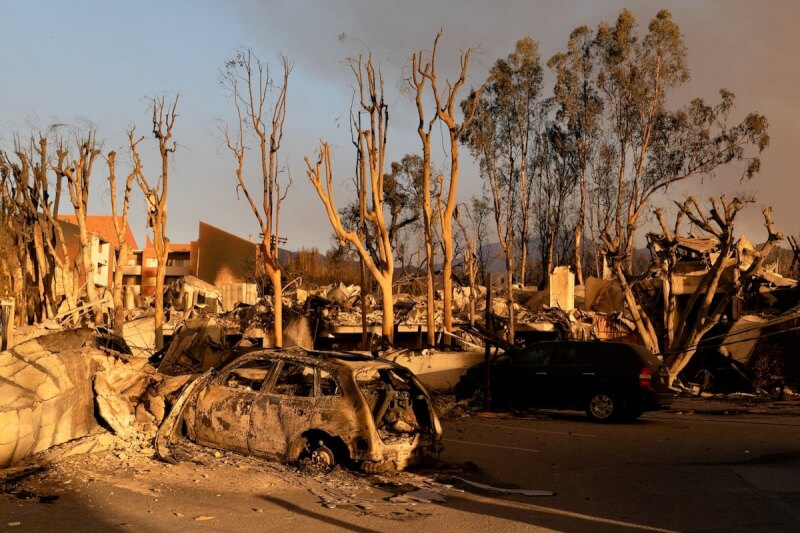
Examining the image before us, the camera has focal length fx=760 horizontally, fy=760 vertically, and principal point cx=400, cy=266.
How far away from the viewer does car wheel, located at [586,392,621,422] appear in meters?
16.2

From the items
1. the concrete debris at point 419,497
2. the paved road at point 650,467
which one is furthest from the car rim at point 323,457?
the paved road at point 650,467

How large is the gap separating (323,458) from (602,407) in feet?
28.9

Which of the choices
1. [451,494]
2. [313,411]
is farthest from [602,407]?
[313,411]

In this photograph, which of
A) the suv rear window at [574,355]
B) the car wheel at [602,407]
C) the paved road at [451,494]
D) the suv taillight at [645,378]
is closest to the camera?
the paved road at [451,494]

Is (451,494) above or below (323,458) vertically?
below

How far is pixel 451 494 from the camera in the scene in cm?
880

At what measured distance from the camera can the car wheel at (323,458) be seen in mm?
9289

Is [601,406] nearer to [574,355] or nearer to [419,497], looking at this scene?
[574,355]

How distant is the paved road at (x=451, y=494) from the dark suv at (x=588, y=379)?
12.1ft

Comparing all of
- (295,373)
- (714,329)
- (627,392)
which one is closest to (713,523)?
(295,373)

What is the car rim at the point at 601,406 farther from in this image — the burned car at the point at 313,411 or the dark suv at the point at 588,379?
the burned car at the point at 313,411

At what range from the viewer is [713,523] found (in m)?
7.39

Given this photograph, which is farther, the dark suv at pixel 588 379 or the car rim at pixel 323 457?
the dark suv at pixel 588 379

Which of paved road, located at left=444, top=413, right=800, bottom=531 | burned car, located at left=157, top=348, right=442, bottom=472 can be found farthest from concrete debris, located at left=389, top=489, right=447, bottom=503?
paved road, located at left=444, top=413, right=800, bottom=531
